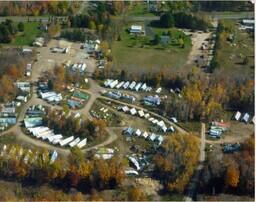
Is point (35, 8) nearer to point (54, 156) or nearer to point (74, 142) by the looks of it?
point (74, 142)

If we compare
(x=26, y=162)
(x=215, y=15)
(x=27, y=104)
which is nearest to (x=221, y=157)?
(x=26, y=162)

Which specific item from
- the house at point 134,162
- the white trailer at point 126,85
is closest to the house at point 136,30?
the white trailer at point 126,85

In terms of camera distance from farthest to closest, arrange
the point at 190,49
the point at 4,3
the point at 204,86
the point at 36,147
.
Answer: the point at 4,3 < the point at 190,49 < the point at 204,86 < the point at 36,147

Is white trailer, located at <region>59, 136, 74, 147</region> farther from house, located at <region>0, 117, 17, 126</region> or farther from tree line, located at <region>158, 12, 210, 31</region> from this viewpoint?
tree line, located at <region>158, 12, 210, 31</region>

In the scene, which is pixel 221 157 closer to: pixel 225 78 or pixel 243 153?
pixel 243 153

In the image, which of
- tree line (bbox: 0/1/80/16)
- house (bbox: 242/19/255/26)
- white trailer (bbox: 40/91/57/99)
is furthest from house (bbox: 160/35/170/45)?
white trailer (bbox: 40/91/57/99)

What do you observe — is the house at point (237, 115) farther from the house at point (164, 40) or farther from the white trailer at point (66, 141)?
the house at point (164, 40)

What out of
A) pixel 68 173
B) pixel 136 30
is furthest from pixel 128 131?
pixel 136 30
